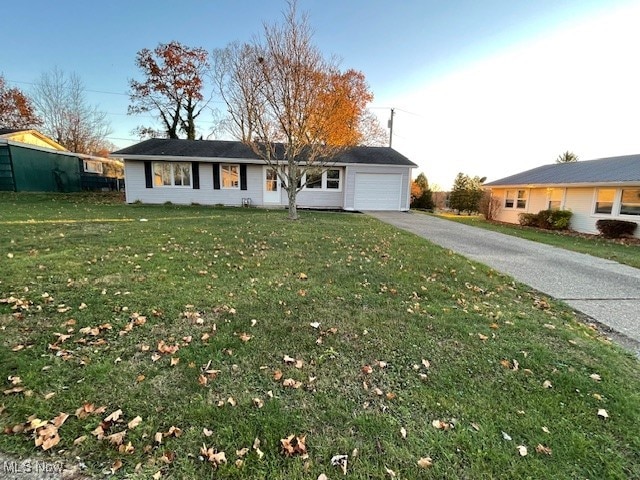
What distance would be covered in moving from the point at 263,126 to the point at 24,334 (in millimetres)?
9243

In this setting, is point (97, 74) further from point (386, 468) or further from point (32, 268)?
point (386, 468)

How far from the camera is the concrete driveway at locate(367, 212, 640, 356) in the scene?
4.09m

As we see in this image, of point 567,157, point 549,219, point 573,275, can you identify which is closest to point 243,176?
point 573,275

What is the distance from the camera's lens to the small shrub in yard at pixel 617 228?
12.7 meters

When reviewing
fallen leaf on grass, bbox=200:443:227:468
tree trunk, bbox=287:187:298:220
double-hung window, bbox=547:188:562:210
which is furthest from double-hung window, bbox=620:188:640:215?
fallen leaf on grass, bbox=200:443:227:468

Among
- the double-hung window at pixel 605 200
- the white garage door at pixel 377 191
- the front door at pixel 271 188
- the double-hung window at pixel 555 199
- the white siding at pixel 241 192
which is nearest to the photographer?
the double-hung window at pixel 605 200

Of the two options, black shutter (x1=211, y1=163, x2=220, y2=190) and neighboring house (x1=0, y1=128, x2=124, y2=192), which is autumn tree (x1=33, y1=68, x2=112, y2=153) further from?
black shutter (x1=211, y1=163, x2=220, y2=190)

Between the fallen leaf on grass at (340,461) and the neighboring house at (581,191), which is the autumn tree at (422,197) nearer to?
the neighboring house at (581,191)

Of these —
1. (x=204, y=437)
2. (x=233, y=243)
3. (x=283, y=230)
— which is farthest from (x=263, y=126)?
(x=204, y=437)

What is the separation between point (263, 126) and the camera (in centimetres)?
1077

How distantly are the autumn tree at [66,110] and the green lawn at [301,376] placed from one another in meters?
34.1

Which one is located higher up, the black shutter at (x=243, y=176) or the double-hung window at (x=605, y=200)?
the black shutter at (x=243, y=176)

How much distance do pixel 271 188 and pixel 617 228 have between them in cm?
1582

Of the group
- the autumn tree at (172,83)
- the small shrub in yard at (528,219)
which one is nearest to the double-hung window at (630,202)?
the small shrub in yard at (528,219)
